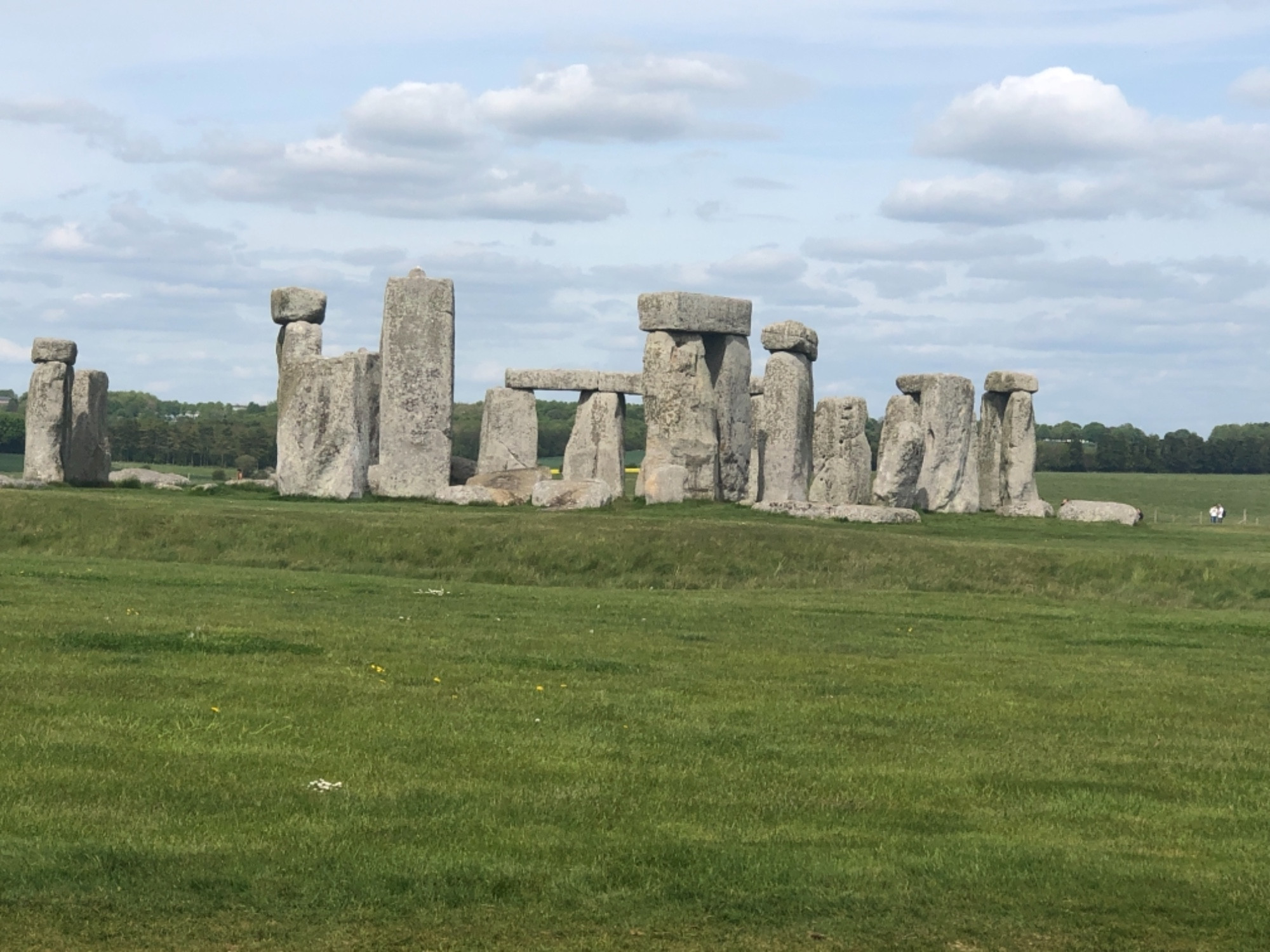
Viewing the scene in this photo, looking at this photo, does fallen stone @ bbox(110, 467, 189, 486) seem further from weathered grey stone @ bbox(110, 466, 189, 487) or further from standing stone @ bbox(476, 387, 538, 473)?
standing stone @ bbox(476, 387, 538, 473)

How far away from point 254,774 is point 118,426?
69.5m

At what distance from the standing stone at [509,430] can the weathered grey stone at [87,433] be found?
823 centimetres

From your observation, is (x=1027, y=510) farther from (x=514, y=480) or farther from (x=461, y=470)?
(x=461, y=470)

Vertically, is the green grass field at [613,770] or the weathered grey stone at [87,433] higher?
the weathered grey stone at [87,433]

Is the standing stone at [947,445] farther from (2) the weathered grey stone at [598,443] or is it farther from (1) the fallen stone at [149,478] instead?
(1) the fallen stone at [149,478]

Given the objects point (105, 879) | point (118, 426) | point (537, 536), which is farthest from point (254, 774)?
point (118, 426)

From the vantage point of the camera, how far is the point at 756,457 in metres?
34.6

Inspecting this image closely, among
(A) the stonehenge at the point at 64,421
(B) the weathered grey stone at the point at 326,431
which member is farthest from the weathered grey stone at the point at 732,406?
(A) the stonehenge at the point at 64,421

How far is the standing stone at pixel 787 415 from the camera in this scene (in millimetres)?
34062

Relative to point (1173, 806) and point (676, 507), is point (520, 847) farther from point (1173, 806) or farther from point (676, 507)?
point (676, 507)

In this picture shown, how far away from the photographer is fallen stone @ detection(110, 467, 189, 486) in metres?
34.2

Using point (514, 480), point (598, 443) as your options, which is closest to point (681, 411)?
point (514, 480)

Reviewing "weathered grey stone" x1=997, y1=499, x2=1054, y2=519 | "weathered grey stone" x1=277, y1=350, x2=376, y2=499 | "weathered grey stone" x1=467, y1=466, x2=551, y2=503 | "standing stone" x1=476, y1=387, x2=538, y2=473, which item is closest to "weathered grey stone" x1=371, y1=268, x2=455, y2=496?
"weathered grey stone" x1=277, y1=350, x2=376, y2=499

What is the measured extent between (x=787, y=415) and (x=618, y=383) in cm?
619
